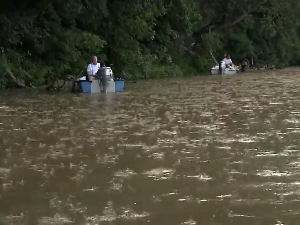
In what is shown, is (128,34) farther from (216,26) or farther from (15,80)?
(216,26)

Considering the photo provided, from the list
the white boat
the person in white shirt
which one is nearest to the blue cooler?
the person in white shirt

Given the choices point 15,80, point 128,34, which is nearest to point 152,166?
point 15,80

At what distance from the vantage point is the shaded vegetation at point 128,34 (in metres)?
32.5

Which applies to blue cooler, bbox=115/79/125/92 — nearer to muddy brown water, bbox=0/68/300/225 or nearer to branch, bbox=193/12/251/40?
muddy brown water, bbox=0/68/300/225

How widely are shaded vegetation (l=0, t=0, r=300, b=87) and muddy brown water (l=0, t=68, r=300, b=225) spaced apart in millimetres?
13911

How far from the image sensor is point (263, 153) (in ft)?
36.9

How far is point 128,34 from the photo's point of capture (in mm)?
38656

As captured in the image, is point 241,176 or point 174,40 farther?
point 174,40

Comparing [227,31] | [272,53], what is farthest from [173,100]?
[272,53]

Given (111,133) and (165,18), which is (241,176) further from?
(165,18)

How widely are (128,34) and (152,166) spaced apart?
2871 cm

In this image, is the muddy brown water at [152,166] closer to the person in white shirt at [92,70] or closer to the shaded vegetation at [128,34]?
the person in white shirt at [92,70]

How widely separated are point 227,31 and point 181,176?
4565 cm

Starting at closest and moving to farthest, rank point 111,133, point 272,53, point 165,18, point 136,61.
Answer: point 111,133 → point 136,61 → point 165,18 → point 272,53
